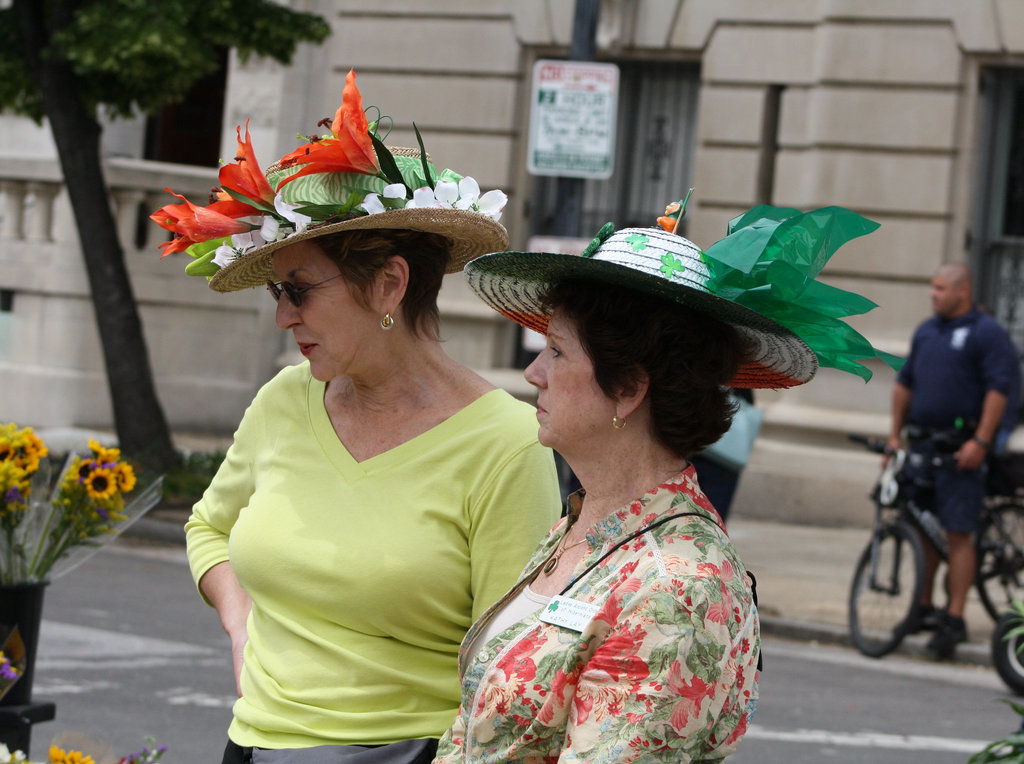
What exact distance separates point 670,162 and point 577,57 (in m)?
5.06

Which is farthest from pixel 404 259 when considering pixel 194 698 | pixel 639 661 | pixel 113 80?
pixel 113 80

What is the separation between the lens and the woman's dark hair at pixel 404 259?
311cm

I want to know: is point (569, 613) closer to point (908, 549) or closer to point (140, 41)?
point (908, 549)

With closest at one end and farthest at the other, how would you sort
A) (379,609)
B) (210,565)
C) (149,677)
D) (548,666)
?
(548,666) → (379,609) → (210,565) → (149,677)

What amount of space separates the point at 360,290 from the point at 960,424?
6484 millimetres

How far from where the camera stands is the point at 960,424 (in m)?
8.95

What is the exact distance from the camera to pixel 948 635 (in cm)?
888

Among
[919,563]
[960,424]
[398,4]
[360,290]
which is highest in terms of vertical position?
[398,4]

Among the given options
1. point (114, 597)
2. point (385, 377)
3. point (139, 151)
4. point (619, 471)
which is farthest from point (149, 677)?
point (139, 151)

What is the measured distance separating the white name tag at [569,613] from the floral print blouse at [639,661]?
0.04ft

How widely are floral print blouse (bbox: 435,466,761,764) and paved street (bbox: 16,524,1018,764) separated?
3.78m

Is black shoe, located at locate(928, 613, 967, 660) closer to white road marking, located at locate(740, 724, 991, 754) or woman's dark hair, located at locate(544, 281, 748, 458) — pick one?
white road marking, located at locate(740, 724, 991, 754)

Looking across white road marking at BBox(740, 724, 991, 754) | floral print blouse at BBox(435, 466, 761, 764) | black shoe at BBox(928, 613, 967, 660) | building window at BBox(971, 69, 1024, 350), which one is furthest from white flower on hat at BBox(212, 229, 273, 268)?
building window at BBox(971, 69, 1024, 350)

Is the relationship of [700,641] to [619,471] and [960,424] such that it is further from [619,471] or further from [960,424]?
[960,424]
